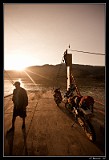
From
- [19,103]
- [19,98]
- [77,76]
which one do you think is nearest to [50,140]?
[19,103]

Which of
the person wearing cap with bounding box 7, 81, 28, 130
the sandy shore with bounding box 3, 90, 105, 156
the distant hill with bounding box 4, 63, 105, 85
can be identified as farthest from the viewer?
the distant hill with bounding box 4, 63, 105, 85

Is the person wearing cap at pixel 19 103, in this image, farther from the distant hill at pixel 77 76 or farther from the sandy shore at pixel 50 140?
the distant hill at pixel 77 76

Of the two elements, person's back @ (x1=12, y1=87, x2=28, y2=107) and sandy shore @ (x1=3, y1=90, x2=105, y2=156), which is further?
person's back @ (x1=12, y1=87, x2=28, y2=107)

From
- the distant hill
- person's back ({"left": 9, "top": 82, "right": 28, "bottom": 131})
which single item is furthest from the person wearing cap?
the distant hill

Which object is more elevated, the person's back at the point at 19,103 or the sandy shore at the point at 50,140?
the person's back at the point at 19,103

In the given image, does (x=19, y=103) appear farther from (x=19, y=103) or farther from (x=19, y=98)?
(x=19, y=98)

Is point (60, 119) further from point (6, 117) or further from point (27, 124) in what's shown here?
point (6, 117)

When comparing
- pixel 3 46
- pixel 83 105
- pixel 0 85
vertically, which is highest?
pixel 3 46

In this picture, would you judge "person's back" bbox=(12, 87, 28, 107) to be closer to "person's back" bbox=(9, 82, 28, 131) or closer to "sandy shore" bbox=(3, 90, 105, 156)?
"person's back" bbox=(9, 82, 28, 131)

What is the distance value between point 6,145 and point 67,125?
308 cm

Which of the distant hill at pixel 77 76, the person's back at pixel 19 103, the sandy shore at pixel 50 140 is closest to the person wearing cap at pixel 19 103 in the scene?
the person's back at pixel 19 103

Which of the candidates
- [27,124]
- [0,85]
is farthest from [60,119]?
[0,85]

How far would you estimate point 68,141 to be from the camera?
6277 mm

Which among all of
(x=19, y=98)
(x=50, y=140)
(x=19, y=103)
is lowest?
(x=50, y=140)
